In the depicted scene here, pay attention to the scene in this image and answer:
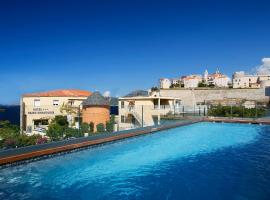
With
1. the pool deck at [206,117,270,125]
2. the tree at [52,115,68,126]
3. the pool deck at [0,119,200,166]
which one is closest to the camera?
the pool deck at [0,119,200,166]

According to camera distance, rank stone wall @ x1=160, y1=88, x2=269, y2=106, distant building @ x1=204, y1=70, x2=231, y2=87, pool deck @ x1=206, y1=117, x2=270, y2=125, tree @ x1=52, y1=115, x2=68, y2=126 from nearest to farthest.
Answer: pool deck @ x1=206, y1=117, x2=270, y2=125 → tree @ x1=52, y1=115, x2=68, y2=126 → stone wall @ x1=160, y1=88, x2=269, y2=106 → distant building @ x1=204, y1=70, x2=231, y2=87

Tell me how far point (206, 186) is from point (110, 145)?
197 inches

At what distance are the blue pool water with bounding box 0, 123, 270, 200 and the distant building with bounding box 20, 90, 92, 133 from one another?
10.6 metres

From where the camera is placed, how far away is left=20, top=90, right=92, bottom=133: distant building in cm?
2189

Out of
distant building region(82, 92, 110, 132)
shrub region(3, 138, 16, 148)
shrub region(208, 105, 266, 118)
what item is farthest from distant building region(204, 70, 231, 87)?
shrub region(3, 138, 16, 148)

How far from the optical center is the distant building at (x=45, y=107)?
71.8 feet

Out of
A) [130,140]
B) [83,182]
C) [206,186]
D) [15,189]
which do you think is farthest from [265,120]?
[15,189]

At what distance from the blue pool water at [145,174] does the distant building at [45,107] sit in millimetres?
10608

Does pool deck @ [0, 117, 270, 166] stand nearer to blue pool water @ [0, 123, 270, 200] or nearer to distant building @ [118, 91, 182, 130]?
blue pool water @ [0, 123, 270, 200]

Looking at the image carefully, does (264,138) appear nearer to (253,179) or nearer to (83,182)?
(253,179)

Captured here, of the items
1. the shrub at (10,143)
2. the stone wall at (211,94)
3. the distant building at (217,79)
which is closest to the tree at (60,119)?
the shrub at (10,143)

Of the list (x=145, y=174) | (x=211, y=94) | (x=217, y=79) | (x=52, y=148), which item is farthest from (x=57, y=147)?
(x=217, y=79)

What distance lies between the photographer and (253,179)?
21.5ft

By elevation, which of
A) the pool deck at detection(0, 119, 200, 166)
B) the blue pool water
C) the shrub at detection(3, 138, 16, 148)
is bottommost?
the blue pool water
